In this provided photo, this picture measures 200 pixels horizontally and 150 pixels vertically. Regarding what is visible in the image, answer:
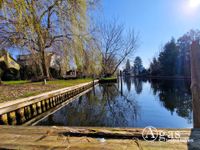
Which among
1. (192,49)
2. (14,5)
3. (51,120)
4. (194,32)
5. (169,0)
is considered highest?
(194,32)

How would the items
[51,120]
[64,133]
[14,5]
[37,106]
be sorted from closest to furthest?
[64,133], [14,5], [51,120], [37,106]

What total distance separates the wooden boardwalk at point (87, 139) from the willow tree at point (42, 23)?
92.6 inches

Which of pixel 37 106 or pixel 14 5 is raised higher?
pixel 14 5

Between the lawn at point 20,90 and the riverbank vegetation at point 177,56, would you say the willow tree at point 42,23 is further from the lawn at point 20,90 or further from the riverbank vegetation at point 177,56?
the riverbank vegetation at point 177,56

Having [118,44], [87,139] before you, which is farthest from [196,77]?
[118,44]

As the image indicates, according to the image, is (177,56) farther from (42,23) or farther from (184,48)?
(42,23)

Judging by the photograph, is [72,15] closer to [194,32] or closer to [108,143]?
[108,143]

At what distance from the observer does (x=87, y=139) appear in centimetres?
198

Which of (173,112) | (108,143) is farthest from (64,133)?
(173,112)

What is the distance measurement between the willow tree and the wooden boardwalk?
92.6 inches

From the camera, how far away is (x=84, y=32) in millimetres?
8156

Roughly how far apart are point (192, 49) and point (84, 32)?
630 cm

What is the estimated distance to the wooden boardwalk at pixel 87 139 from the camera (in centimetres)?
177

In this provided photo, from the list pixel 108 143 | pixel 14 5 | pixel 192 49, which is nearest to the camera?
pixel 108 143
